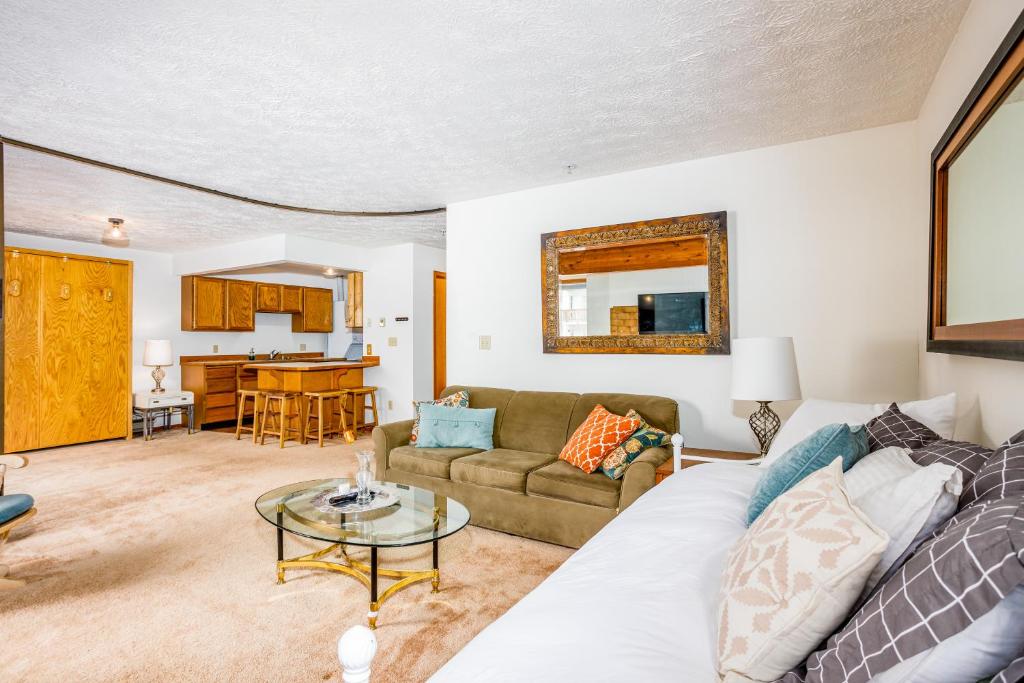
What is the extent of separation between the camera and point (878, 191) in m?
3.00

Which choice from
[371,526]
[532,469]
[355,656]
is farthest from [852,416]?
[355,656]

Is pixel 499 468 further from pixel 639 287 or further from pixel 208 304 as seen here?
pixel 208 304

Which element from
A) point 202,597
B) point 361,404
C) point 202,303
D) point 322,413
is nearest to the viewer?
point 202,597

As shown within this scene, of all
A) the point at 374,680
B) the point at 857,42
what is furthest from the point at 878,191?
the point at 374,680

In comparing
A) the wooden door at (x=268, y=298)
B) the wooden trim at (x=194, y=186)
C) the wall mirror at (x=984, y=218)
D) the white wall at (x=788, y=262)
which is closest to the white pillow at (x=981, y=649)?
the wall mirror at (x=984, y=218)

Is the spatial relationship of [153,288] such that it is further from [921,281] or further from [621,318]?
[921,281]

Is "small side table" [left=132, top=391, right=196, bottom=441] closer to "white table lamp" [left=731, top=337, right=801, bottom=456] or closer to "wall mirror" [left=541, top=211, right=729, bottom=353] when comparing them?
"wall mirror" [left=541, top=211, right=729, bottom=353]

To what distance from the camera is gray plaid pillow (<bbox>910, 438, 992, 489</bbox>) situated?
1170 millimetres

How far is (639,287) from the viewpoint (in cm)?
367

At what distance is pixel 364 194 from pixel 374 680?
3558 mm

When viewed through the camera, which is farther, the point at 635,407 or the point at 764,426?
the point at 635,407

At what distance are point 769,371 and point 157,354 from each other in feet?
22.7

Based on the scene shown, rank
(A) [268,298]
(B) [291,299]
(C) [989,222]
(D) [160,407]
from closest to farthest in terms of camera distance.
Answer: (C) [989,222], (D) [160,407], (A) [268,298], (B) [291,299]

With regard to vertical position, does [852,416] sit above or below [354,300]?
below
